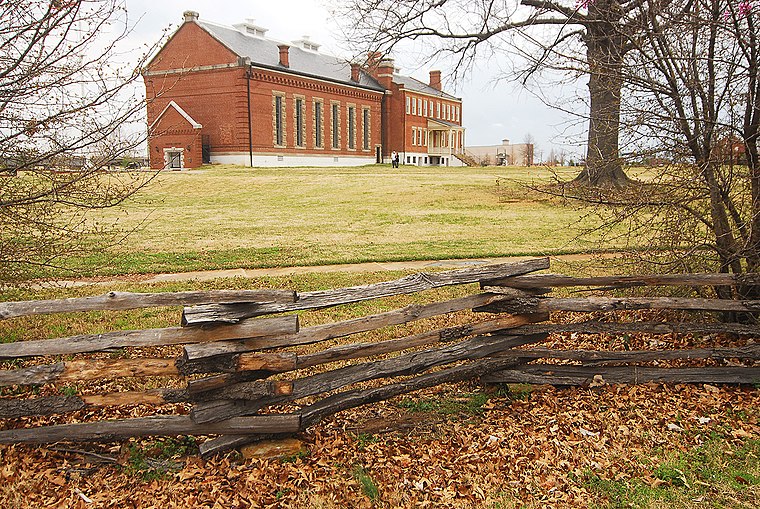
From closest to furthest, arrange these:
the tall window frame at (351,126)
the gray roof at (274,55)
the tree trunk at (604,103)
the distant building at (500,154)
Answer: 1. the tree trunk at (604,103)
2. the gray roof at (274,55)
3. the tall window frame at (351,126)
4. the distant building at (500,154)

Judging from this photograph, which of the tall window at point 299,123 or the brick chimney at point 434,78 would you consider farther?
the brick chimney at point 434,78

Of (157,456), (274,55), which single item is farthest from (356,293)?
(274,55)

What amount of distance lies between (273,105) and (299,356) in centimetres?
4226

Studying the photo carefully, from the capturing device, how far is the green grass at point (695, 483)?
4.41m

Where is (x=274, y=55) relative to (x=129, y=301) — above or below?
above

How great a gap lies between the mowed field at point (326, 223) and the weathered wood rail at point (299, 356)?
5.41 ft

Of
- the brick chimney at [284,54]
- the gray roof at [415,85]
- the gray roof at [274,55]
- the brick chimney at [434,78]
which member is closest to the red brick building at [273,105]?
the brick chimney at [284,54]

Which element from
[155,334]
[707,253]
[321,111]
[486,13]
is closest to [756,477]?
[707,253]

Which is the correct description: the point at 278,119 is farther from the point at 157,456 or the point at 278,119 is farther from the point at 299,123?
the point at 157,456

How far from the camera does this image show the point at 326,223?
1769 cm

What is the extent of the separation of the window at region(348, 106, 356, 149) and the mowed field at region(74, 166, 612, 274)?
25798 millimetres

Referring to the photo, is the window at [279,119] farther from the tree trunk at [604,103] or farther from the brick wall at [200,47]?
the tree trunk at [604,103]

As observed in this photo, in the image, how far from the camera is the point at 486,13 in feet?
63.1

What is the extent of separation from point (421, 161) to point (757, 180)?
58750mm
